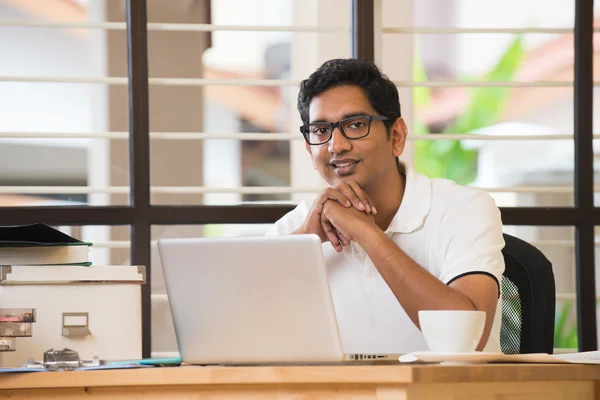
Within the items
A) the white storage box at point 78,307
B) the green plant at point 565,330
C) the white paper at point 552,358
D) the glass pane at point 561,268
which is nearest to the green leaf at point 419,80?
the glass pane at point 561,268

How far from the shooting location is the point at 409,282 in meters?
2.12

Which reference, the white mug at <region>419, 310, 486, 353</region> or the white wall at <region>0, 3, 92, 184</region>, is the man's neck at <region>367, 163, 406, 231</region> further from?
the white wall at <region>0, 3, 92, 184</region>

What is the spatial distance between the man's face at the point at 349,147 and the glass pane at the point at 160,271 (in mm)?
792

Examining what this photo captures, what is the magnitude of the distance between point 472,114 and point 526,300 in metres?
1.56

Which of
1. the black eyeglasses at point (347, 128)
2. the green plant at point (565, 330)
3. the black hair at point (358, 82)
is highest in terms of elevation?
the black hair at point (358, 82)

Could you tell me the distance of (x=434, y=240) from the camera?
7.73 ft

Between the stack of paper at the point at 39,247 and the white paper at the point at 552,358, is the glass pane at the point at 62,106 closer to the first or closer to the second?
the stack of paper at the point at 39,247

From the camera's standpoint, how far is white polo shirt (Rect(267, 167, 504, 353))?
224 cm

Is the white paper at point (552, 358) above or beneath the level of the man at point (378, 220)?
beneath

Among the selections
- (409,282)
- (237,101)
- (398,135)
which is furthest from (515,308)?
(237,101)

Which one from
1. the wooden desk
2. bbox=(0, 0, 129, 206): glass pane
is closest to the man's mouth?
bbox=(0, 0, 129, 206): glass pane

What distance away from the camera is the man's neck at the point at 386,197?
2.46 m

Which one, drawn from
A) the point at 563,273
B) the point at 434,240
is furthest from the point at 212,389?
the point at 563,273

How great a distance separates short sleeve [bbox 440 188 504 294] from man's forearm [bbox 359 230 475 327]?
0.31 ft
